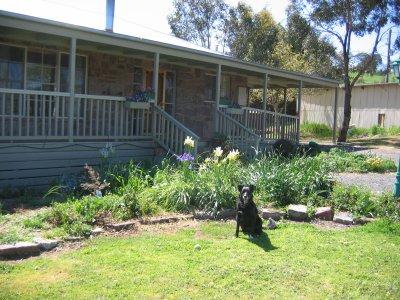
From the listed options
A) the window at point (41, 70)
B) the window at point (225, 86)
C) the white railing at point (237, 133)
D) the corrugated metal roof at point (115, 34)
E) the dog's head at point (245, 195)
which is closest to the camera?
the dog's head at point (245, 195)

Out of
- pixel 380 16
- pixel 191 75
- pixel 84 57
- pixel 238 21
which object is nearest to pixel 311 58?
pixel 380 16

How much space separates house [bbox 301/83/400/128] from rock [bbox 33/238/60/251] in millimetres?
26671

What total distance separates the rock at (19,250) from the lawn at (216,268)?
197mm

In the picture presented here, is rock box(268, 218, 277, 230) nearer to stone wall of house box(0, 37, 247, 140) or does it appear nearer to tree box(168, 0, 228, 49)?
stone wall of house box(0, 37, 247, 140)

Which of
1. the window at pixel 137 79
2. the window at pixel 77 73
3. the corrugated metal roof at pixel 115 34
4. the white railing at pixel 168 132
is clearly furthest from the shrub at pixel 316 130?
the window at pixel 77 73

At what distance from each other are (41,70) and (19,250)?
791 cm

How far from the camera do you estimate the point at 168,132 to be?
38.5 feet

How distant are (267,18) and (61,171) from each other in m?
29.6

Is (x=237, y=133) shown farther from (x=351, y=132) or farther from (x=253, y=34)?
(x=253, y=34)

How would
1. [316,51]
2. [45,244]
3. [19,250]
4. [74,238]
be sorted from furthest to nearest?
1. [316,51]
2. [74,238]
3. [45,244]
4. [19,250]

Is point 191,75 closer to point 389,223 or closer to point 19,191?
point 19,191

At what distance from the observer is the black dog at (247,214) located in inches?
243

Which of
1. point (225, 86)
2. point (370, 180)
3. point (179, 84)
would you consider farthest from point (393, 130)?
point (370, 180)

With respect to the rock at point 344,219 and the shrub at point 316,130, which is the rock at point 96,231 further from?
the shrub at point 316,130
